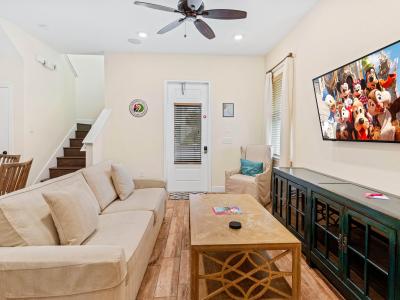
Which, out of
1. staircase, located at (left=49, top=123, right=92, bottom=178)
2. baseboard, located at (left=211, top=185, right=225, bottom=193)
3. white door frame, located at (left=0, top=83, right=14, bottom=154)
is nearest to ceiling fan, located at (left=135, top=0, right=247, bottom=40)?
white door frame, located at (left=0, top=83, right=14, bottom=154)

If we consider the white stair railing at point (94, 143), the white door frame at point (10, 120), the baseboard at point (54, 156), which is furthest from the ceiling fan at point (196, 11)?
the baseboard at point (54, 156)

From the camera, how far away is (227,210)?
8.13 feet

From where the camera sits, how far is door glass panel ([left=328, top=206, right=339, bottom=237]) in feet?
6.47

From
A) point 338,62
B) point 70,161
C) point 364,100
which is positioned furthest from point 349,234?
point 70,161

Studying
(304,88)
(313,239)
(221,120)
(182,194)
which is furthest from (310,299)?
(221,120)

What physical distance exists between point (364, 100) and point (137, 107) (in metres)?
4.01

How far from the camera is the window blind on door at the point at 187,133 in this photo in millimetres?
5164

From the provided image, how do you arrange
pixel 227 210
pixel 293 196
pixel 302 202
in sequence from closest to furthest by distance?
pixel 227 210
pixel 302 202
pixel 293 196

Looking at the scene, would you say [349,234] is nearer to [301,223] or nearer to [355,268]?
[355,268]

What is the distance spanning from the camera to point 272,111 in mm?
4785

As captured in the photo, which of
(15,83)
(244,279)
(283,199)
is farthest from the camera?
(15,83)

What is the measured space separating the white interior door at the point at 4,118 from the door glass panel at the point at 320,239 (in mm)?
4731

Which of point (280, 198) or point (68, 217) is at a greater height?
point (68, 217)

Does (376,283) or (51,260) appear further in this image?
(376,283)
